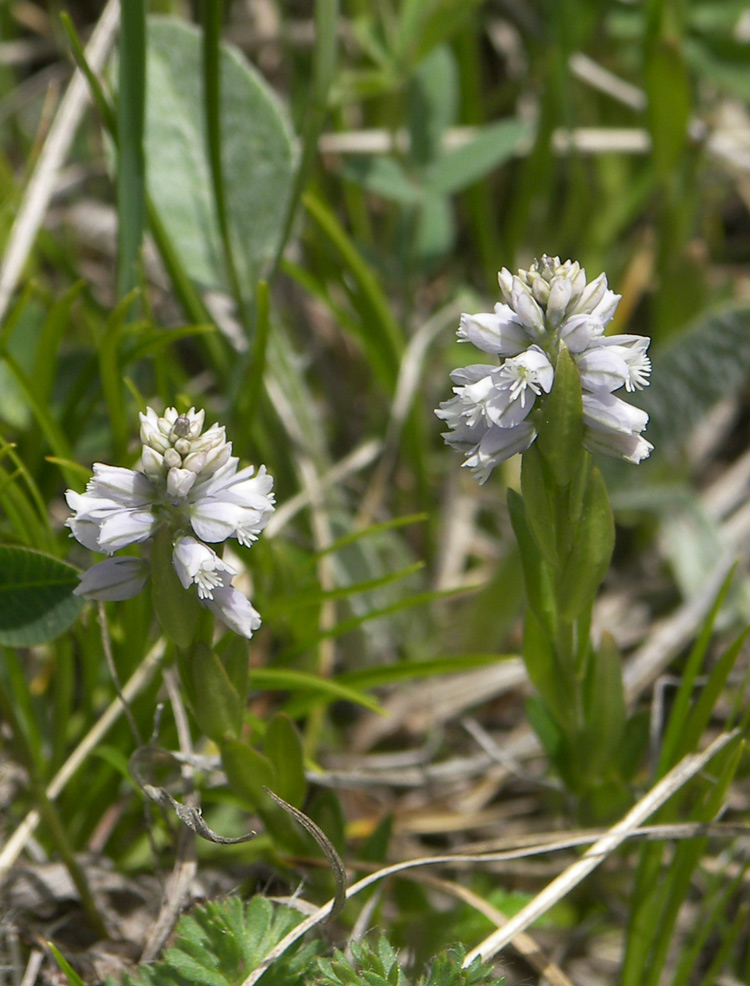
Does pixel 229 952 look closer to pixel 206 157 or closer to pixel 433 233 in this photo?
pixel 206 157

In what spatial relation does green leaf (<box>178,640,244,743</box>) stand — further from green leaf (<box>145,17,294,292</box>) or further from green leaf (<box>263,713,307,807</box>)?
green leaf (<box>145,17,294,292</box>)

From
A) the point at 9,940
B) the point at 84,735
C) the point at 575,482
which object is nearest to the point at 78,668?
the point at 84,735

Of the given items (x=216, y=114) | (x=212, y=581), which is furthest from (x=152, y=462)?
(x=216, y=114)

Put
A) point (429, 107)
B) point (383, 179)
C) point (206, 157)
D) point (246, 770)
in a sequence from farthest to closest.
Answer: point (429, 107) < point (383, 179) < point (206, 157) < point (246, 770)

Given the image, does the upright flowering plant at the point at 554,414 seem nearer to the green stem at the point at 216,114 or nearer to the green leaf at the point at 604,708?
the green leaf at the point at 604,708

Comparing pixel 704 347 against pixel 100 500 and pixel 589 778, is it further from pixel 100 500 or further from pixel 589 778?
pixel 100 500

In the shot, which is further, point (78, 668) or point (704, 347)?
point (704, 347)
